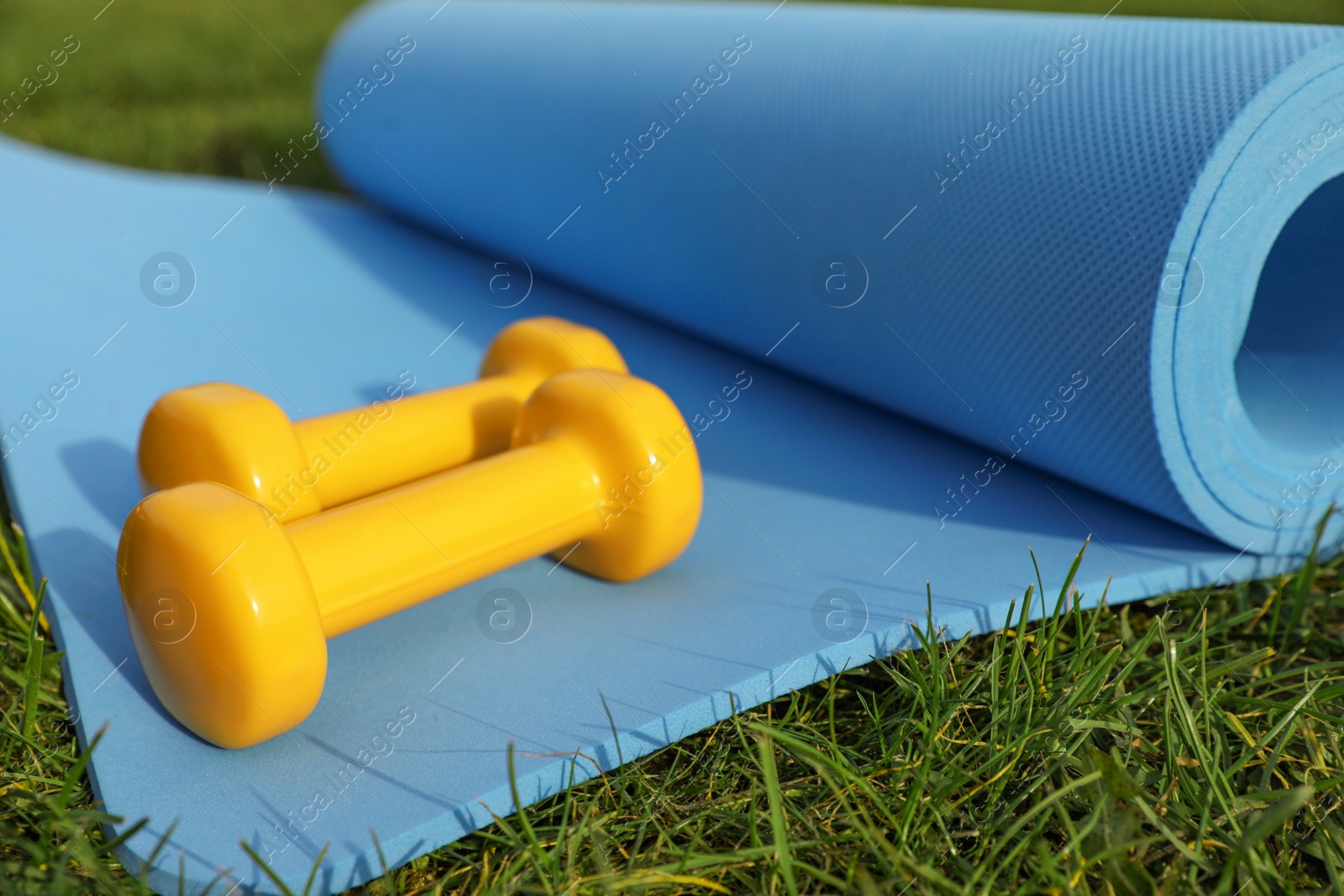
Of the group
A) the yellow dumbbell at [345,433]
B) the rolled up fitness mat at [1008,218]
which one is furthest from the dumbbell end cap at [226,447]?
the rolled up fitness mat at [1008,218]

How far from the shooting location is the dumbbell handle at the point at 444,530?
4.25ft

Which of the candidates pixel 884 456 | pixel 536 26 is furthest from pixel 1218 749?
pixel 536 26

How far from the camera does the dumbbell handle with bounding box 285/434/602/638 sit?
4.25ft

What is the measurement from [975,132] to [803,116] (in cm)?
39

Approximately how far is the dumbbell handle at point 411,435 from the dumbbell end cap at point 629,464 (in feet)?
0.66

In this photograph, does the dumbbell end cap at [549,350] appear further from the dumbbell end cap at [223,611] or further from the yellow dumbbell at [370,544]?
the dumbbell end cap at [223,611]

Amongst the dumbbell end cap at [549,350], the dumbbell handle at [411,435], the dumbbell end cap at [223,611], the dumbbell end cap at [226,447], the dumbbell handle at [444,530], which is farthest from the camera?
the dumbbell end cap at [549,350]

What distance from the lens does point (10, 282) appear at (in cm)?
264

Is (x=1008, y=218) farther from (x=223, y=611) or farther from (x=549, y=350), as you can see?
(x=223, y=611)

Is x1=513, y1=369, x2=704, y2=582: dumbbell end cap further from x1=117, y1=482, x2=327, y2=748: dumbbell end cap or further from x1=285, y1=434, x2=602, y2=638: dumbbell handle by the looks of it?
x1=117, y1=482, x2=327, y2=748: dumbbell end cap

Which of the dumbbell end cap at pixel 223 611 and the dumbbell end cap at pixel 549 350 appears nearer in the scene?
the dumbbell end cap at pixel 223 611

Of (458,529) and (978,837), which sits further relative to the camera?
(458,529)

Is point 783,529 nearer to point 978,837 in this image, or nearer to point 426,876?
point 978,837

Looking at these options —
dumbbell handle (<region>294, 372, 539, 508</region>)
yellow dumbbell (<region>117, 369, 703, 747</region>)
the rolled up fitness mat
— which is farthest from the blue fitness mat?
dumbbell handle (<region>294, 372, 539, 508</region>)
